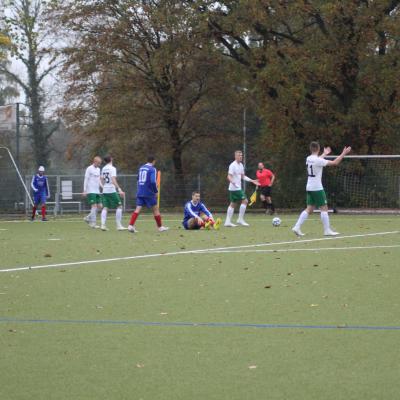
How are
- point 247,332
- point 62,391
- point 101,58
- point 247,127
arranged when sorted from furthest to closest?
point 247,127 < point 101,58 < point 247,332 < point 62,391

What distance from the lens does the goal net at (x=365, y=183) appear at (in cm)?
3514

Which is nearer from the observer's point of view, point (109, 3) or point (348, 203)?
point (348, 203)

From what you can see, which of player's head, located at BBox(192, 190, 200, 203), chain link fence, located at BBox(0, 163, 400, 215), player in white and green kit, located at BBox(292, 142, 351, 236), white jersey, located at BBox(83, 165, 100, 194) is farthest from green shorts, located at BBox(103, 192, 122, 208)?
chain link fence, located at BBox(0, 163, 400, 215)

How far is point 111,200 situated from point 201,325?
1637 centimetres

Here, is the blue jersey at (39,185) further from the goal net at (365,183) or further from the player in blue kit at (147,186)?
the goal net at (365,183)

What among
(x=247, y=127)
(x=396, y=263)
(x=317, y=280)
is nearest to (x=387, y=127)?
(x=247, y=127)

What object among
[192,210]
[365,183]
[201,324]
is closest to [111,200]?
[192,210]

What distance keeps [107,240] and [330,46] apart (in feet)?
67.2

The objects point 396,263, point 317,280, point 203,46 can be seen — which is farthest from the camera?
point 203,46

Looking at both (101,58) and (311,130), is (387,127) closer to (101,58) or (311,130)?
(311,130)

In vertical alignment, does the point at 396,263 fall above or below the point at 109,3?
below

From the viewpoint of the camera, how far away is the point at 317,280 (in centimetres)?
1132

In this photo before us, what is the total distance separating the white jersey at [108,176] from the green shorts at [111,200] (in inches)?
4.1

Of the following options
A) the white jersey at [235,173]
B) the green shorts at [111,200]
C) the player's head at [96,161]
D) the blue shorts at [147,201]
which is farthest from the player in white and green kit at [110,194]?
the white jersey at [235,173]
